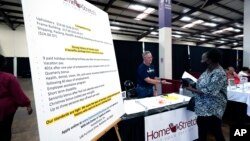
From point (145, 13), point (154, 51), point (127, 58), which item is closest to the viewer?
point (127, 58)

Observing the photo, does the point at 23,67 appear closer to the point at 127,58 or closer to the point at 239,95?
the point at 127,58

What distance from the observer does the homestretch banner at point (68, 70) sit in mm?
792

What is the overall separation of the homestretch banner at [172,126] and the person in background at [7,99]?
4.30 feet

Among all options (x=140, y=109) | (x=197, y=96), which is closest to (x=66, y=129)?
(x=140, y=109)

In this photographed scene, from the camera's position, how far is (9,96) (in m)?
1.76

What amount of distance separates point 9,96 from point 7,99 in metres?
0.04

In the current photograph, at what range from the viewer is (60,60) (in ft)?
2.98

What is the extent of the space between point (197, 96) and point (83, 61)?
1370 mm

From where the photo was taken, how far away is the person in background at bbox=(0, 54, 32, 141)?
66.8 inches

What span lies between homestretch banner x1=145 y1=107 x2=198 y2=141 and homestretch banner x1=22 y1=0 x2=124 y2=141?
2.32ft

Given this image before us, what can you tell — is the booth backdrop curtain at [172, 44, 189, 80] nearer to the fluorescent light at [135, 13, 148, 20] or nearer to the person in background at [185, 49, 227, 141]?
the fluorescent light at [135, 13, 148, 20]

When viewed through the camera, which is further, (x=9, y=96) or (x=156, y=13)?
(x=156, y=13)

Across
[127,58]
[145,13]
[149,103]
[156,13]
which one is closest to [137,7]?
[145,13]

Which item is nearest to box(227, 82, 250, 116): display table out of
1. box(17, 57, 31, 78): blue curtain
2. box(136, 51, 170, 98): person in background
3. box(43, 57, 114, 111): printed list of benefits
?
box(136, 51, 170, 98): person in background
